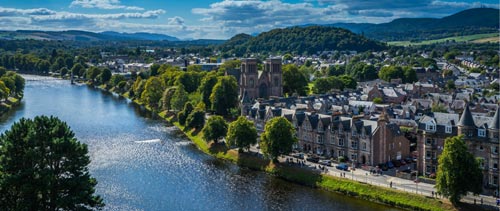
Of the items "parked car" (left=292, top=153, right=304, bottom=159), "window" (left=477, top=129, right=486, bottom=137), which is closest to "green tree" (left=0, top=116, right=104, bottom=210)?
"parked car" (left=292, top=153, right=304, bottom=159)

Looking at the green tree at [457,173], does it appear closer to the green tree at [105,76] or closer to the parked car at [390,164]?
the parked car at [390,164]

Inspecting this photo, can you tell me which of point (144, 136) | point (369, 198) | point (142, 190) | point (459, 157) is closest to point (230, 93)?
point (144, 136)

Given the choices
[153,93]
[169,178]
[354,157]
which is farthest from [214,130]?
[153,93]

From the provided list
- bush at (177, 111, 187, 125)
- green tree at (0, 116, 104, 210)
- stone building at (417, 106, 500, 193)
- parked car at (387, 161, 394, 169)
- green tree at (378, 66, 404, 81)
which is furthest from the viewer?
green tree at (378, 66, 404, 81)

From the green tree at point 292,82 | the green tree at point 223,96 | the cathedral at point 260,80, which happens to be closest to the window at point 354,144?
the green tree at point 223,96

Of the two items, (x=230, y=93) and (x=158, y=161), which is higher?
(x=230, y=93)

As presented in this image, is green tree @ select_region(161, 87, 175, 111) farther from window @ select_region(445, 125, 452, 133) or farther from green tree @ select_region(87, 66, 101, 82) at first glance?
green tree @ select_region(87, 66, 101, 82)

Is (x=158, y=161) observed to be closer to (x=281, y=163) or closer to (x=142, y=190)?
(x=142, y=190)

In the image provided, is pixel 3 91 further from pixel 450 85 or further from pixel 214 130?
pixel 450 85
